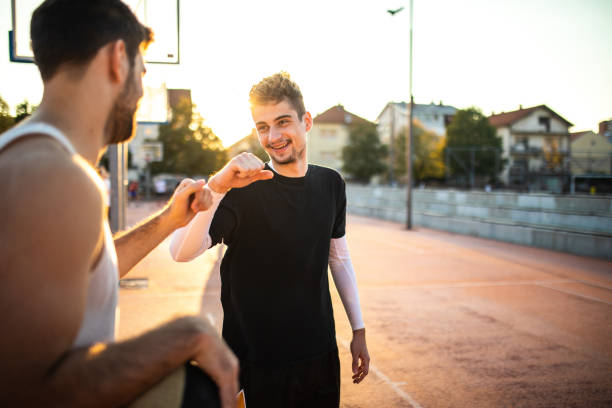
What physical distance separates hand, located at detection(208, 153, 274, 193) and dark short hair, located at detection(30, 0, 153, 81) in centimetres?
77

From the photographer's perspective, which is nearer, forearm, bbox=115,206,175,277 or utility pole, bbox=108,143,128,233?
forearm, bbox=115,206,175,277

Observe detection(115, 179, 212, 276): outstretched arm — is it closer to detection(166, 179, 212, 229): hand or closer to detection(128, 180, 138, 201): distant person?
detection(166, 179, 212, 229): hand

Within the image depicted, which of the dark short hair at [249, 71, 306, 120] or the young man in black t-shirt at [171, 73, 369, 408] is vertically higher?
the dark short hair at [249, 71, 306, 120]

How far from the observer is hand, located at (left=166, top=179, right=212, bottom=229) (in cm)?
176

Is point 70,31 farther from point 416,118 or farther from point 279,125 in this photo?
point 416,118

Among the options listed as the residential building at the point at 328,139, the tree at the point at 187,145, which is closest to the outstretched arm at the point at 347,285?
the tree at the point at 187,145

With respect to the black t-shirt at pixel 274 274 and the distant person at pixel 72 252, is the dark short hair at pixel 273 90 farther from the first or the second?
the distant person at pixel 72 252

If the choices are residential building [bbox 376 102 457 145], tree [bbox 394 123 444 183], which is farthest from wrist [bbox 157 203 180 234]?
residential building [bbox 376 102 457 145]

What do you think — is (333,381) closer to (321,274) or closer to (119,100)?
(321,274)

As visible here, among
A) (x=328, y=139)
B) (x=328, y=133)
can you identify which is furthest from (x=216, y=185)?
(x=328, y=133)

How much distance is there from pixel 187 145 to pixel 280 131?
44359mm

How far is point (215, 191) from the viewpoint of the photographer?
2033 mm

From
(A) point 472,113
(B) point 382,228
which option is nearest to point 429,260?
(B) point 382,228

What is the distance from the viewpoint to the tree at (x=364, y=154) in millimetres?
68375
